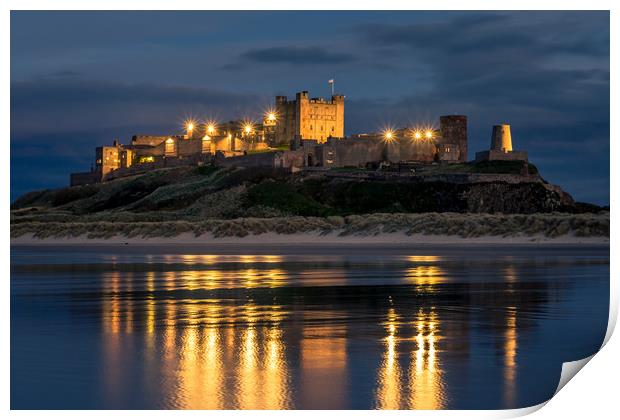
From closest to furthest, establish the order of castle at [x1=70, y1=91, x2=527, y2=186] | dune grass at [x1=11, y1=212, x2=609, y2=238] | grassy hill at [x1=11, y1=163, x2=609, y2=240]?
dune grass at [x1=11, y1=212, x2=609, y2=238] < grassy hill at [x1=11, y1=163, x2=609, y2=240] < castle at [x1=70, y1=91, x2=527, y2=186]

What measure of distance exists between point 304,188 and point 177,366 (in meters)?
54.8

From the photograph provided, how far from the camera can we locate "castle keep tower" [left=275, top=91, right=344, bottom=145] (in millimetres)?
94188

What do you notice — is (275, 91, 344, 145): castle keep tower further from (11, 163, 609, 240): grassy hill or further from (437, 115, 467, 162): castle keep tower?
(11, 163, 609, 240): grassy hill

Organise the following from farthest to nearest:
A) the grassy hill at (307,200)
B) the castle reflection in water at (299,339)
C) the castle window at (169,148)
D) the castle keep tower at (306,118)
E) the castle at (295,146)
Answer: the castle keep tower at (306,118) < the castle window at (169,148) < the castle at (295,146) < the grassy hill at (307,200) < the castle reflection in water at (299,339)

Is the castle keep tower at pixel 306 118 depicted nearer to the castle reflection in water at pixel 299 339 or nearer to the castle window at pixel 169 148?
the castle window at pixel 169 148

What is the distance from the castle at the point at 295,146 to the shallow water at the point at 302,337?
52696 millimetres

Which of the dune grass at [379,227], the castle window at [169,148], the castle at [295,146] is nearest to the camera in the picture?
the dune grass at [379,227]

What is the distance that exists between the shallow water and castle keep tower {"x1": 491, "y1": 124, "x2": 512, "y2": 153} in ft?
189

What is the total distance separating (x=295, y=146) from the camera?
3068 inches

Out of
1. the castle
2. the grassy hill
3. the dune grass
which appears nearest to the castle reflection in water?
the dune grass

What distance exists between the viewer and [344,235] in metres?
37.7

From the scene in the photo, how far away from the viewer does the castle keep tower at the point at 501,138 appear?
76.9m

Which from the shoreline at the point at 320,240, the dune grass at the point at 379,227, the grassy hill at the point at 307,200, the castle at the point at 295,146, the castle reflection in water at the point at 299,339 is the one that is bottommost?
the castle reflection in water at the point at 299,339
